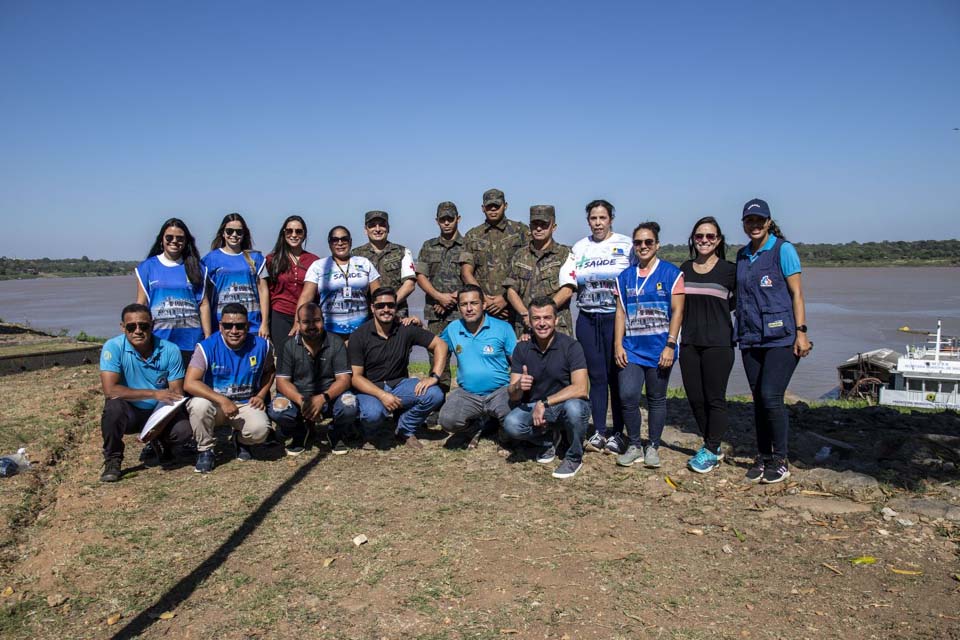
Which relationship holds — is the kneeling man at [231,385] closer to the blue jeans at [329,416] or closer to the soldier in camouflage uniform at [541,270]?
the blue jeans at [329,416]

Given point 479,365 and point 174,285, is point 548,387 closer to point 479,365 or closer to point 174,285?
point 479,365

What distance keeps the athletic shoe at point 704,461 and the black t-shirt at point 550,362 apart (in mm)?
1155

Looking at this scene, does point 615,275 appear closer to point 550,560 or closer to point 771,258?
point 771,258

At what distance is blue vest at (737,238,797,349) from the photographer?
4840 millimetres

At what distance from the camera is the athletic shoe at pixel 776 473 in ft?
16.8

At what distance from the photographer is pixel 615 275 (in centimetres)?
557

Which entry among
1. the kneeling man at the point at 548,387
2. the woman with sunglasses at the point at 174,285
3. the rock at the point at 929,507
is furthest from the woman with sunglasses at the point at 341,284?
the rock at the point at 929,507

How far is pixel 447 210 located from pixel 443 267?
574 millimetres

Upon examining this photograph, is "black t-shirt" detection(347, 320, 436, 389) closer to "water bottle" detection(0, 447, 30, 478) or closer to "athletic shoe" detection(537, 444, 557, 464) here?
"athletic shoe" detection(537, 444, 557, 464)

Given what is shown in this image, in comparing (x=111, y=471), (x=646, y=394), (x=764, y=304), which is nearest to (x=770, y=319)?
(x=764, y=304)

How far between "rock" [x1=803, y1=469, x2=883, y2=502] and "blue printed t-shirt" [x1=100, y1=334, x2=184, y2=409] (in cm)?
511

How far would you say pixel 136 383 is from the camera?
5586 mm

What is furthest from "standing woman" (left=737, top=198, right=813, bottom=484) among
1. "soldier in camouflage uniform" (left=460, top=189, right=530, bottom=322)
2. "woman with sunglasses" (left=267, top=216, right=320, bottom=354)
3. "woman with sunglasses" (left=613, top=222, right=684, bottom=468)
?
"woman with sunglasses" (left=267, top=216, right=320, bottom=354)

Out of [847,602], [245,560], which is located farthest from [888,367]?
[245,560]
